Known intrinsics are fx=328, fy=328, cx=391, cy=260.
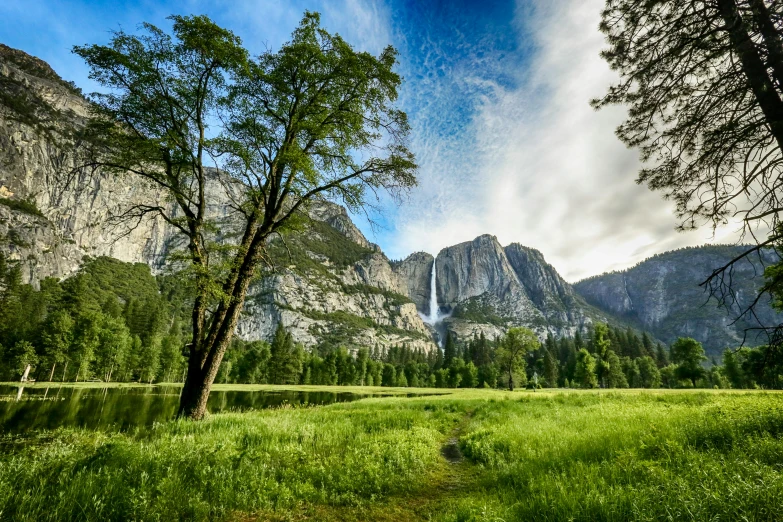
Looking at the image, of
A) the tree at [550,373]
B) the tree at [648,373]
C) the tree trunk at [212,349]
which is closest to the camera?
the tree trunk at [212,349]

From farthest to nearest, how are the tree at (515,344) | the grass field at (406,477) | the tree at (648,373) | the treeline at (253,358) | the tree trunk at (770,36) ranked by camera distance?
the tree at (648,373) < the tree at (515,344) < the treeline at (253,358) < the tree trunk at (770,36) < the grass field at (406,477)

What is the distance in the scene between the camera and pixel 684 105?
7480mm

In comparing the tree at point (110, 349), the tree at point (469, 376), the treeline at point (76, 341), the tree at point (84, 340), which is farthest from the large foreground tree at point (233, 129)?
the tree at point (469, 376)

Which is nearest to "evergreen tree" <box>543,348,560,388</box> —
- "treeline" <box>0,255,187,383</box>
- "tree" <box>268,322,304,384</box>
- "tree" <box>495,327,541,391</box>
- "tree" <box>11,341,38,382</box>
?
"tree" <box>495,327,541,391</box>

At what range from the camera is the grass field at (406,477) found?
3.72 metres

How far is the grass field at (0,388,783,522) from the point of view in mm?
3721

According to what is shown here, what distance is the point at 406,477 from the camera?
21.2 ft

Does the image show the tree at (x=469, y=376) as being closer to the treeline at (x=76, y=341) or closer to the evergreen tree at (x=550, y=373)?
the evergreen tree at (x=550, y=373)

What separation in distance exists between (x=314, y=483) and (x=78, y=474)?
326 cm

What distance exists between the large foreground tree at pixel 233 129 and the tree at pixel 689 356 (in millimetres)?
78729

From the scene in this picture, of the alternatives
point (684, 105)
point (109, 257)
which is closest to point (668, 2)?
point (684, 105)

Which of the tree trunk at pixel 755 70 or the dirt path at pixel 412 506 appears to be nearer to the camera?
the dirt path at pixel 412 506

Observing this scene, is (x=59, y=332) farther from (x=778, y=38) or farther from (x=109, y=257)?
(x=109, y=257)

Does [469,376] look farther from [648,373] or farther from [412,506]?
[412,506]
